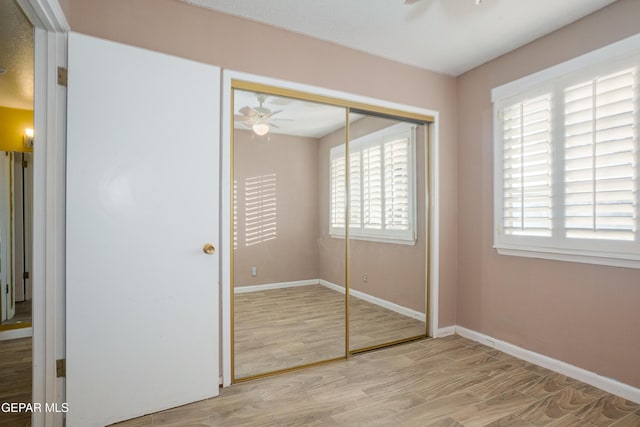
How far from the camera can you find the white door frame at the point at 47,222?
171cm

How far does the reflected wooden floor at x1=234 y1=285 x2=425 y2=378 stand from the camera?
2469 millimetres

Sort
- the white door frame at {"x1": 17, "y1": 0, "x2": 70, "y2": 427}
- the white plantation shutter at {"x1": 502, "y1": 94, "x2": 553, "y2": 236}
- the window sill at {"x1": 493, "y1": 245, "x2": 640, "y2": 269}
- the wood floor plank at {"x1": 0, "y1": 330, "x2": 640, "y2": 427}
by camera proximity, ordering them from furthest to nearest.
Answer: the white plantation shutter at {"x1": 502, "y1": 94, "x2": 553, "y2": 236}, the window sill at {"x1": 493, "y1": 245, "x2": 640, "y2": 269}, the wood floor plank at {"x1": 0, "y1": 330, "x2": 640, "y2": 427}, the white door frame at {"x1": 17, "y1": 0, "x2": 70, "y2": 427}

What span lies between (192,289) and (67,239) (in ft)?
2.42

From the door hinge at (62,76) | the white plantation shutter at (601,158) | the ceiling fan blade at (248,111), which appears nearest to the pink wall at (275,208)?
the ceiling fan blade at (248,111)

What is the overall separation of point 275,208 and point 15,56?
2.39 m

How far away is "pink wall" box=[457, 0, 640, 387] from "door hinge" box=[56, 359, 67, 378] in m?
3.29

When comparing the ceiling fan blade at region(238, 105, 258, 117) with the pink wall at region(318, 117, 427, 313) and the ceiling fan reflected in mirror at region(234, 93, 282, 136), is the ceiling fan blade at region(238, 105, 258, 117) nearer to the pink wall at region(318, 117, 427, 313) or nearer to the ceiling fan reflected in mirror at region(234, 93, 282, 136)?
the ceiling fan reflected in mirror at region(234, 93, 282, 136)

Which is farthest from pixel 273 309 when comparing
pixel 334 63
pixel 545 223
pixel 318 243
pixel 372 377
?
pixel 545 223

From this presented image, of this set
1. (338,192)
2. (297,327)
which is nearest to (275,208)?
(338,192)

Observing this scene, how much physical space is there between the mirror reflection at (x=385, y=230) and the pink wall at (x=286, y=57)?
0.25 metres

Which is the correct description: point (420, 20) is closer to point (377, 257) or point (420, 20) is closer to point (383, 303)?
point (377, 257)

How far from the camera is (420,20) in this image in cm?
238

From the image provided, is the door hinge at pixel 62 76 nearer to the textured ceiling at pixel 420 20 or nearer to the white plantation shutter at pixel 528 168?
the textured ceiling at pixel 420 20

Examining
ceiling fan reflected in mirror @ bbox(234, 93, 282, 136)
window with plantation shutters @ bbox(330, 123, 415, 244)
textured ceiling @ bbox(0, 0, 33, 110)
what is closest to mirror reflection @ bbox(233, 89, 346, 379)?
ceiling fan reflected in mirror @ bbox(234, 93, 282, 136)
